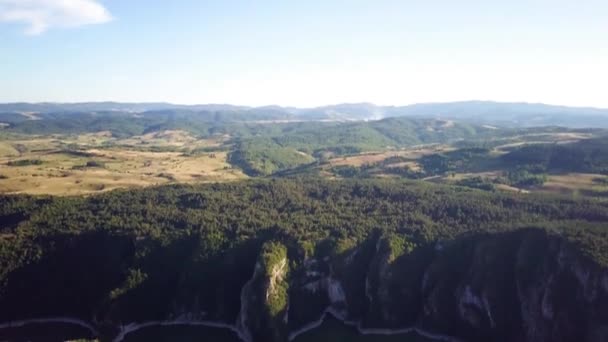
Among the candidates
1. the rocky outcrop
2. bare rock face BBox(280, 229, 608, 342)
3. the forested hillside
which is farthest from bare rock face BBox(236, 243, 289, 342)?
bare rock face BBox(280, 229, 608, 342)

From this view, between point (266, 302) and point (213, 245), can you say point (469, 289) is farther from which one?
point (213, 245)

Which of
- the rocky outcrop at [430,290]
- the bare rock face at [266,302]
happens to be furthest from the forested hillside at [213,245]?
the rocky outcrop at [430,290]

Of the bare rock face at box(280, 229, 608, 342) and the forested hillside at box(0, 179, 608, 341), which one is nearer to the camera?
the bare rock face at box(280, 229, 608, 342)

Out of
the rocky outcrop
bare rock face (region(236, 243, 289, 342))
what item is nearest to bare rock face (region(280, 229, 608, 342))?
the rocky outcrop

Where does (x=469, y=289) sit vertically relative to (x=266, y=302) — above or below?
above

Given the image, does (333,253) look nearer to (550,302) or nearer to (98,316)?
(550,302)

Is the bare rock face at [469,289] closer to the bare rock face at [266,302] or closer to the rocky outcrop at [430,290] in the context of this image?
the rocky outcrop at [430,290]

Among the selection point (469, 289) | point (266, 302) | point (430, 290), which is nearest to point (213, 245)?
point (266, 302)

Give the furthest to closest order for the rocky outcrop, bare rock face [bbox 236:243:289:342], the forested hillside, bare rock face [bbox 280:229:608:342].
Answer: the forested hillside
bare rock face [bbox 236:243:289:342]
the rocky outcrop
bare rock face [bbox 280:229:608:342]

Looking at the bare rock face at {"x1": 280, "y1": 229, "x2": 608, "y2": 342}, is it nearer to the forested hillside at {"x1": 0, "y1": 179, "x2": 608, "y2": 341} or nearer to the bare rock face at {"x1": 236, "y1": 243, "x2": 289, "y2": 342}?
the forested hillside at {"x1": 0, "y1": 179, "x2": 608, "y2": 341}

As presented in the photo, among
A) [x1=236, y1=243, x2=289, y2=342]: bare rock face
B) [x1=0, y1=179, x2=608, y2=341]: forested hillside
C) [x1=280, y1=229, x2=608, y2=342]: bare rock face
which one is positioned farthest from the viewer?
[x1=0, y1=179, x2=608, y2=341]: forested hillside

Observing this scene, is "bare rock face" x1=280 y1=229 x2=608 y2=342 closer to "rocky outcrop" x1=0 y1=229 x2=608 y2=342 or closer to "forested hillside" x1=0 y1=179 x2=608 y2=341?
"rocky outcrop" x1=0 y1=229 x2=608 y2=342
